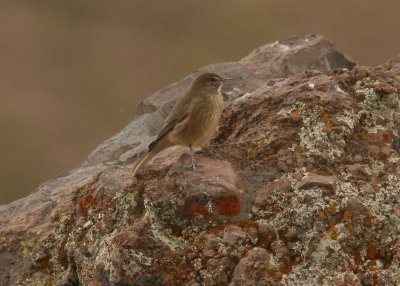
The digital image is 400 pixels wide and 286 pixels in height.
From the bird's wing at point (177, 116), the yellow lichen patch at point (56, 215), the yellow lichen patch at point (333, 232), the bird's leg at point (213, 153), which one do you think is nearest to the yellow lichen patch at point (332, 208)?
the yellow lichen patch at point (333, 232)

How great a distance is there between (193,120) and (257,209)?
1.92m

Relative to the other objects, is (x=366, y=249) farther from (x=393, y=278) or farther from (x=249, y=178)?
(x=249, y=178)

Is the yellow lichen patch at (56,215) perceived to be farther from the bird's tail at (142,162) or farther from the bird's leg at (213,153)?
the bird's leg at (213,153)

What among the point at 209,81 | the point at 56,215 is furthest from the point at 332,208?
the point at 209,81

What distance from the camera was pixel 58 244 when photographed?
7.88m

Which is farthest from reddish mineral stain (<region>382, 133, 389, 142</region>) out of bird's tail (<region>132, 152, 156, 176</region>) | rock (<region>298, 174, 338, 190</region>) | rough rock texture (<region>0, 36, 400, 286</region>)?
bird's tail (<region>132, 152, 156, 176</region>)

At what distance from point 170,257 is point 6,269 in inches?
78.2

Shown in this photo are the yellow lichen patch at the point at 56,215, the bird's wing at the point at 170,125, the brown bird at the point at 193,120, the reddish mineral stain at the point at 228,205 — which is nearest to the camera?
the reddish mineral stain at the point at 228,205

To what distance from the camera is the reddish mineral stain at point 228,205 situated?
690cm

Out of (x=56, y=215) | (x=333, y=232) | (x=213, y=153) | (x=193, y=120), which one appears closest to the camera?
(x=333, y=232)

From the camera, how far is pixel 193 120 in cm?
865

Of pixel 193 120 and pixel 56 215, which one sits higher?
pixel 193 120

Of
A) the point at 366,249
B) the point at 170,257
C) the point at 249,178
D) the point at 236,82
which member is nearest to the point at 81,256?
the point at 170,257

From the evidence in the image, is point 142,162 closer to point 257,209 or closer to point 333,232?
point 257,209
